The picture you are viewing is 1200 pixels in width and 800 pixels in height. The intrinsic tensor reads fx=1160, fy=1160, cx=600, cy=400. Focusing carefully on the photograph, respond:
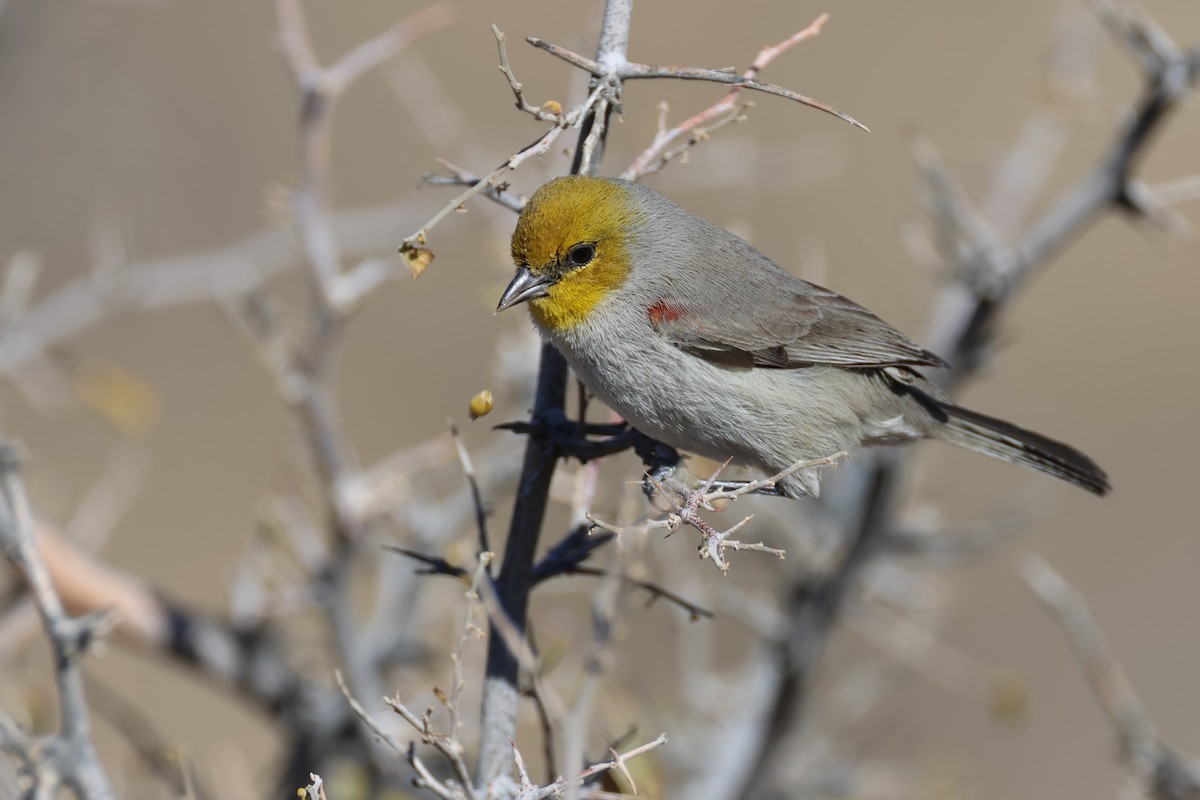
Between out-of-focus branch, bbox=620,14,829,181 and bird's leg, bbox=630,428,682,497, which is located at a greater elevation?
out-of-focus branch, bbox=620,14,829,181

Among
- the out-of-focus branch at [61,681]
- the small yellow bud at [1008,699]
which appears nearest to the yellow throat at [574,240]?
the out-of-focus branch at [61,681]

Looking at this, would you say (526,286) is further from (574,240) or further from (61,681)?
(61,681)

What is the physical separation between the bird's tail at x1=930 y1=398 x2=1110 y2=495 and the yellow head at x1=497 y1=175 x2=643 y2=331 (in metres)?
1.18

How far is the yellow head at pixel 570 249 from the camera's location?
8.66 feet

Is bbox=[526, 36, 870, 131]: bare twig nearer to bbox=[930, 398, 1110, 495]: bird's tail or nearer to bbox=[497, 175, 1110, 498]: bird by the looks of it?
bbox=[497, 175, 1110, 498]: bird

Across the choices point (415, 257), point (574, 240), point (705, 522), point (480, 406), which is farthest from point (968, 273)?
point (415, 257)

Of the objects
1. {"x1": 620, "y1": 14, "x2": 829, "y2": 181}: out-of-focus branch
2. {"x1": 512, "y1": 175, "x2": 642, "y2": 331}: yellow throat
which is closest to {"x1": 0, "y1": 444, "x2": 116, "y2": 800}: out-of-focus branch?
{"x1": 512, "y1": 175, "x2": 642, "y2": 331}: yellow throat

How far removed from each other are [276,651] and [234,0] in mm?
7052

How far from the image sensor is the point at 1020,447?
11.4 feet

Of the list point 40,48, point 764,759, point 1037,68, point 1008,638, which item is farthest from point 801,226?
point 764,759

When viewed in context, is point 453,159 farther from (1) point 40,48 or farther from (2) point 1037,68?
(2) point 1037,68

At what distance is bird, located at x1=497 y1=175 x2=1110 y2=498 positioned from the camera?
2.73m

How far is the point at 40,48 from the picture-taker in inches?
246

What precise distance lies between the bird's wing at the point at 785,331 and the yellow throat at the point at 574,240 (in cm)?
17
